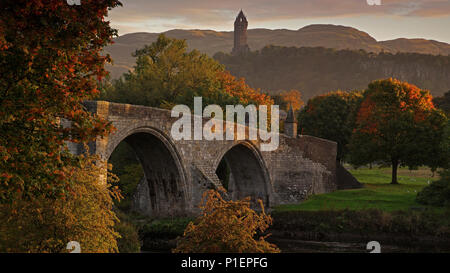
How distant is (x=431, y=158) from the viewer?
4172cm

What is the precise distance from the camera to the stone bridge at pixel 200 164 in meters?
27.2

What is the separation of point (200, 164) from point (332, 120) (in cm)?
2624

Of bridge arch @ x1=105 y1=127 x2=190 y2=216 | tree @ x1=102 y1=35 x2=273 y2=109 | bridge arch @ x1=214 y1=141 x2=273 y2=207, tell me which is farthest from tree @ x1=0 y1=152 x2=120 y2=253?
tree @ x1=102 y1=35 x2=273 y2=109

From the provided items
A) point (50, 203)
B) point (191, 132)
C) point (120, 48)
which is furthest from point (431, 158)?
point (120, 48)

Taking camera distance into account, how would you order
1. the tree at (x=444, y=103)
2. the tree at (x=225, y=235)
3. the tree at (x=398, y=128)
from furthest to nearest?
the tree at (x=444, y=103), the tree at (x=398, y=128), the tree at (x=225, y=235)

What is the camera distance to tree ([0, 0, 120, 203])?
11.0 meters

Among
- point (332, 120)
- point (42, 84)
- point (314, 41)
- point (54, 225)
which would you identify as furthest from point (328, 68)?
point (42, 84)

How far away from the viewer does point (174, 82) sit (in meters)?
46.3

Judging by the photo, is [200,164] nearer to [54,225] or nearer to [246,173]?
[246,173]

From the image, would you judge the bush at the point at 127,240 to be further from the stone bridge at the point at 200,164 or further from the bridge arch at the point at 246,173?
the bridge arch at the point at 246,173

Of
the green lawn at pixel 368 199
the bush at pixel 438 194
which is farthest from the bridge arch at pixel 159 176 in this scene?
the bush at pixel 438 194

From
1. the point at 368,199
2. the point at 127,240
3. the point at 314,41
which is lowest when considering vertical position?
the point at 368,199

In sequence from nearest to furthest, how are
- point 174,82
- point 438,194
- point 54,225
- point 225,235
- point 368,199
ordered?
point 225,235 < point 54,225 < point 438,194 < point 368,199 < point 174,82

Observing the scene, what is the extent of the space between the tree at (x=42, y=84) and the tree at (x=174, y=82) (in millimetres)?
27611
